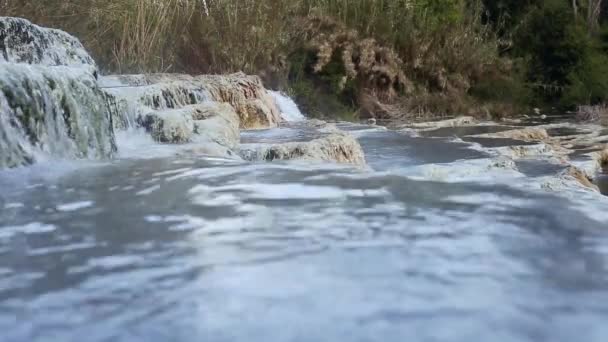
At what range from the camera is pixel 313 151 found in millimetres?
4227

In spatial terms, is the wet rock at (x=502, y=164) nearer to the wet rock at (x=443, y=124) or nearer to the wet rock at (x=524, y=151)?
the wet rock at (x=524, y=151)

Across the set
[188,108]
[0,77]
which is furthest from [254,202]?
[188,108]

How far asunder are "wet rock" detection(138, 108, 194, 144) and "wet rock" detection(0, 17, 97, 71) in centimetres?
101

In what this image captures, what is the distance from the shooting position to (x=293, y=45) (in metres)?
10.6

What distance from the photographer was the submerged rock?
339 centimetres

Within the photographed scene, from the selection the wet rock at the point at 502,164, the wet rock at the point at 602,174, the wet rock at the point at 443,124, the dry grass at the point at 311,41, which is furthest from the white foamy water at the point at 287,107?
the wet rock at the point at 502,164

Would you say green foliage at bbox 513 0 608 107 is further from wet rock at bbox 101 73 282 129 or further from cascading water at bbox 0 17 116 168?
cascading water at bbox 0 17 116 168

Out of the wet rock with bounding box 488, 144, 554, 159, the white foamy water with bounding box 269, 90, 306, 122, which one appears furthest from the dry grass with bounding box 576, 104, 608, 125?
the wet rock with bounding box 488, 144, 554, 159

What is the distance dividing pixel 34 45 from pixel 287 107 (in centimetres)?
360

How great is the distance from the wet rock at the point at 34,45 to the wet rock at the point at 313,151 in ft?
5.83

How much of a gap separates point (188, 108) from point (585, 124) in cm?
672

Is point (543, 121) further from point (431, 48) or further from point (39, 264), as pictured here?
point (39, 264)

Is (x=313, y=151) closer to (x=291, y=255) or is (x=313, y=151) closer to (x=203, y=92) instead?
(x=203, y=92)

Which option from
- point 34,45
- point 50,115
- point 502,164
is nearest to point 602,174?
point 502,164
